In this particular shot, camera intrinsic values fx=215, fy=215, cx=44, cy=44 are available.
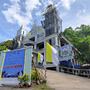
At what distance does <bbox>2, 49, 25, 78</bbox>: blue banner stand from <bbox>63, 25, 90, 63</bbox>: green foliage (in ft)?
58.2

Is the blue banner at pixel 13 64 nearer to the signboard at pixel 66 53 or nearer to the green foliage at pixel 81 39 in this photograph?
the signboard at pixel 66 53

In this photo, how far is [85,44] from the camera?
3266cm

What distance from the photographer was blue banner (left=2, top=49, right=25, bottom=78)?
14875 mm

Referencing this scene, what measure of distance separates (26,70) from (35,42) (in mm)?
28632

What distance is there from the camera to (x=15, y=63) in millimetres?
15281

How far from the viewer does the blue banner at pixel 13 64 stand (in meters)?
14.9

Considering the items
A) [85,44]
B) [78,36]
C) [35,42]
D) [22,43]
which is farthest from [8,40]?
[85,44]

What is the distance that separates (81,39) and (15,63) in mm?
21777

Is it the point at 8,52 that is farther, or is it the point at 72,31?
the point at 72,31

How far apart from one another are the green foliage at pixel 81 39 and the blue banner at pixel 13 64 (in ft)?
58.2

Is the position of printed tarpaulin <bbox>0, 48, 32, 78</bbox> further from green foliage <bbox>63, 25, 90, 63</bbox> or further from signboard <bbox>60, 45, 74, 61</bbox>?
green foliage <bbox>63, 25, 90, 63</bbox>

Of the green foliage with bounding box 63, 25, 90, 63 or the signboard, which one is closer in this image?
the signboard

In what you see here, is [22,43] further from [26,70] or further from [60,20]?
[26,70]

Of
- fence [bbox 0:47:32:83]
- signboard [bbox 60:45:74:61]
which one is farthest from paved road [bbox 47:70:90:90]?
signboard [bbox 60:45:74:61]
